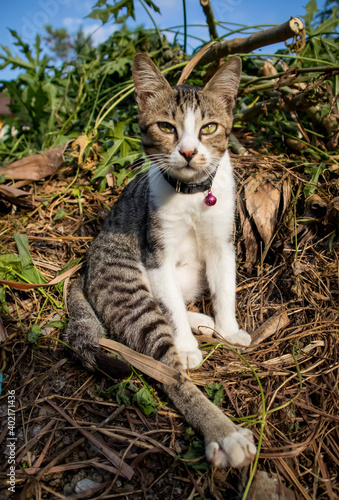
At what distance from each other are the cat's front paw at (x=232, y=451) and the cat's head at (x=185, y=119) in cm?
153

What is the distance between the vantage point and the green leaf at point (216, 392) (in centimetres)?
190

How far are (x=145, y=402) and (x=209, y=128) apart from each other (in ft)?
5.87

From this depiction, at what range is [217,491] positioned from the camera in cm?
151

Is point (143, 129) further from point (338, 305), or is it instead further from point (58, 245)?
point (338, 305)

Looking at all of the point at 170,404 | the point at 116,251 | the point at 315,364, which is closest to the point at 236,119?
the point at 116,251

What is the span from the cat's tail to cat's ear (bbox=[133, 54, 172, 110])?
1.52m

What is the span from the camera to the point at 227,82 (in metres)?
2.35

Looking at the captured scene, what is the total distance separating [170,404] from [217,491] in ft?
1.74

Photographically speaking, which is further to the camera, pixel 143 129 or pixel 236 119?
pixel 236 119

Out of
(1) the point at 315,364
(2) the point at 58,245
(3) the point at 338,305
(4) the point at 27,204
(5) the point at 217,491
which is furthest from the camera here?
(4) the point at 27,204

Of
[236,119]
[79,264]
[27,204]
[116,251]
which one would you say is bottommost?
[79,264]

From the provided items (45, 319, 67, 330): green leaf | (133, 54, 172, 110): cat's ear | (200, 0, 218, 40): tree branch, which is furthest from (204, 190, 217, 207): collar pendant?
(200, 0, 218, 40): tree branch

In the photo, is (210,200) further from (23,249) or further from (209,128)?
→ (23,249)

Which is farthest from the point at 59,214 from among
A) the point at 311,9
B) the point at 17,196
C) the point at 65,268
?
the point at 311,9
